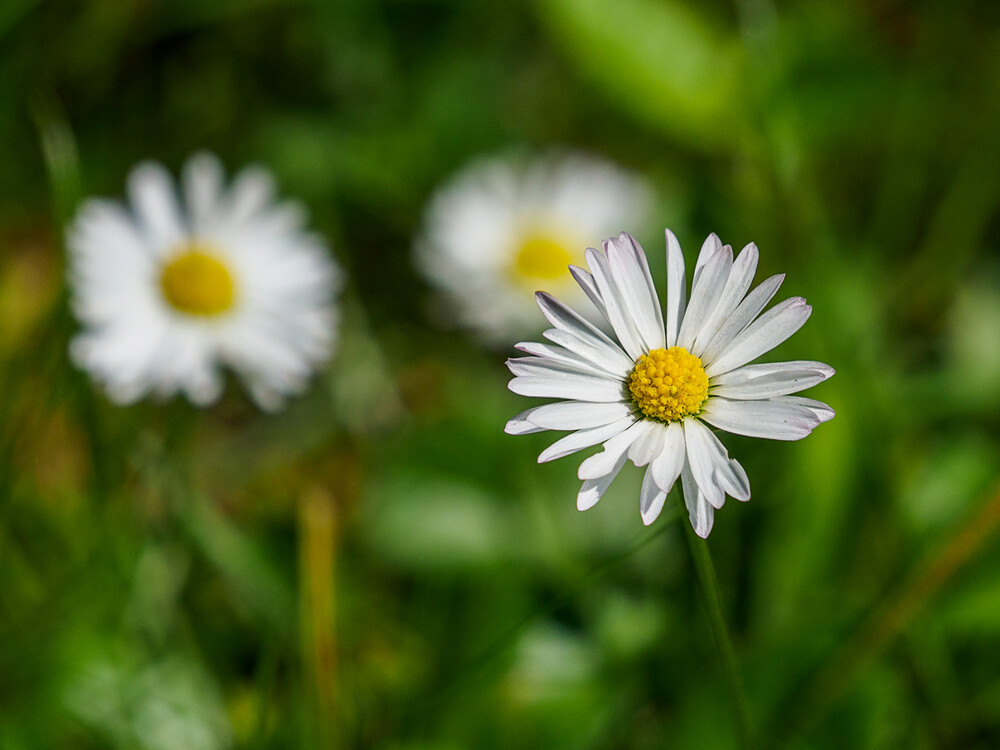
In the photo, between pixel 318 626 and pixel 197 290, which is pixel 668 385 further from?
pixel 197 290

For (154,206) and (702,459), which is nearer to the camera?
(702,459)

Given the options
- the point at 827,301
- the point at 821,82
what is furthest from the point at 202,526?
the point at 821,82

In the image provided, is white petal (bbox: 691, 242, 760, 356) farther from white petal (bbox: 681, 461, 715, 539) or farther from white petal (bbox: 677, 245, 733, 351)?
white petal (bbox: 681, 461, 715, 539)

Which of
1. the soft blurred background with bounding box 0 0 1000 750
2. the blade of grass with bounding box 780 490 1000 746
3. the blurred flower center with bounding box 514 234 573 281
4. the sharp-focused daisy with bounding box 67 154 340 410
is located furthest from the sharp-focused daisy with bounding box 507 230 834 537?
the blurred flower center with bounding box 514 234 573 281

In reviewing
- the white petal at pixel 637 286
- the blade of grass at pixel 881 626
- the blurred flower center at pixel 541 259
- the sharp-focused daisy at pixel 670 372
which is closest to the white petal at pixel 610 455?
the sharp-focused daisy at pixel 670 372

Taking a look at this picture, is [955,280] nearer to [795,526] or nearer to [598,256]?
[795,526]

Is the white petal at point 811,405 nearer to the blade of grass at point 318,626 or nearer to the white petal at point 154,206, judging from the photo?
the blade of grass at point 318,626

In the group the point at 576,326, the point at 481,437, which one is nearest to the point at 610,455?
the point at 576,326
